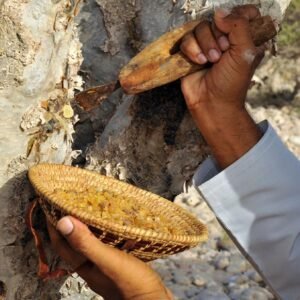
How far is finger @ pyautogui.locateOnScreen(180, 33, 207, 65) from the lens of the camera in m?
1.94

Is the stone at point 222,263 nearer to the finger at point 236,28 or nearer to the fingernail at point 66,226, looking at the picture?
the finger at point 236,28

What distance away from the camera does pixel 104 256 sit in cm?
176

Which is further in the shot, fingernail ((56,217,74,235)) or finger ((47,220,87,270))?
finger ((47,220,87,270))

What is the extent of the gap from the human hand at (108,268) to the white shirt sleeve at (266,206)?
0.86 ft

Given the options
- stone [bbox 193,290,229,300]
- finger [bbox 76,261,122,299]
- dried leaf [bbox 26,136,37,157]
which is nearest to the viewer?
finger [bbox 76,261,122,299]

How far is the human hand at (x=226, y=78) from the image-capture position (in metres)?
1.89

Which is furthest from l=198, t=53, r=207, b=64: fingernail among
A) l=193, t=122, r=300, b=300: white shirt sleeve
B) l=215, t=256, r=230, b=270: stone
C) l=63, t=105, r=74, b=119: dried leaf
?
l=215, t=256, r=230, b=270: stone

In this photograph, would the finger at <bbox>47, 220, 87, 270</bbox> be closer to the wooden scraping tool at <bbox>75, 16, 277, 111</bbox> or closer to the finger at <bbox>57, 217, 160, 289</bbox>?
the finger at <bbox>57, 217, 160, 289</bbox>

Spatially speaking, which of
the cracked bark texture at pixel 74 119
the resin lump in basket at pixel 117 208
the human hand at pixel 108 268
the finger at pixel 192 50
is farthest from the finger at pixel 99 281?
the finger at pixel 192 50

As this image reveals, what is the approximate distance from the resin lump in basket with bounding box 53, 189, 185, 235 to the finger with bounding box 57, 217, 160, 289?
0.47 feet

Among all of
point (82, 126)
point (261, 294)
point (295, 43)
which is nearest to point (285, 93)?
point (295, 43)

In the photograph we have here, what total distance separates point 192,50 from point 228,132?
236 mm

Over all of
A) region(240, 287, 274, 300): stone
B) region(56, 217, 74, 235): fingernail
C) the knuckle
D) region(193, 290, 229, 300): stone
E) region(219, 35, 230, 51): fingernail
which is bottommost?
region(240, 287, 274, 300): stone

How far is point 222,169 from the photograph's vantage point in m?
1.99
